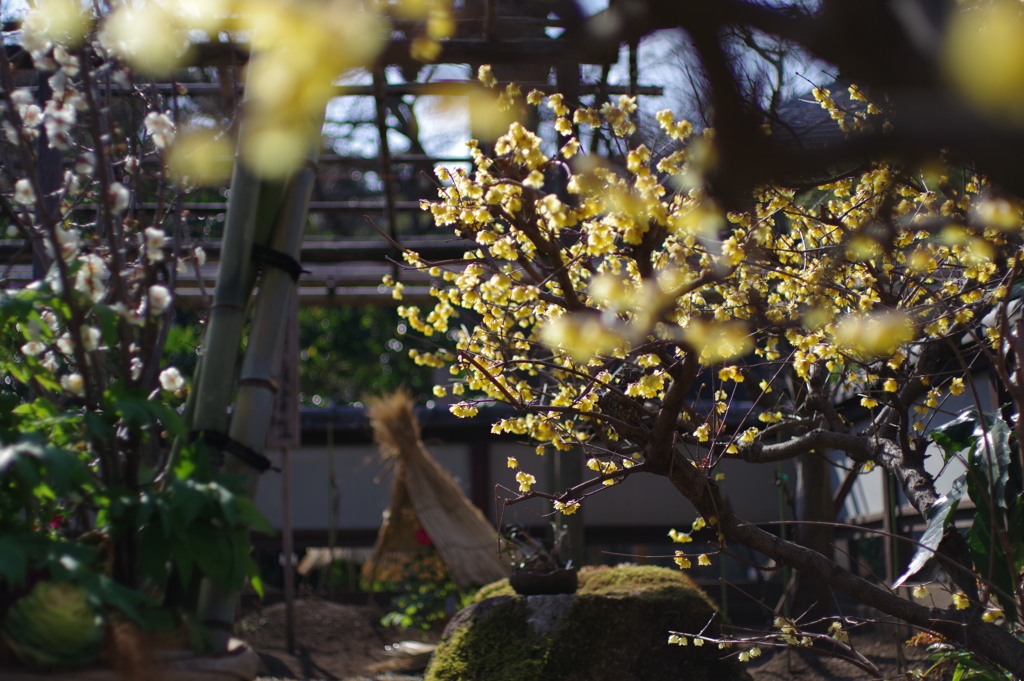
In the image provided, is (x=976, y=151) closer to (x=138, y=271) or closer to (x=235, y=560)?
(x=235, y=560)

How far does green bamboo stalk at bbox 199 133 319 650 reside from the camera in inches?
47.9

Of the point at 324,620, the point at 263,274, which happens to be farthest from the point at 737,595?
the point at 263,274

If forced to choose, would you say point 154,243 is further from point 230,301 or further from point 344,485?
point 344,485

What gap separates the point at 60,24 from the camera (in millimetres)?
1382

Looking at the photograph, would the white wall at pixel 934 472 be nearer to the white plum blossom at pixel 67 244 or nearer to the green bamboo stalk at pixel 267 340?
the green bamboo stalk at pixel 267 340

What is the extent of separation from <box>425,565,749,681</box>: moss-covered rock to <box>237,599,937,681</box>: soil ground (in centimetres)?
94

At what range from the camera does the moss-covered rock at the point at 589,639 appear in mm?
3246

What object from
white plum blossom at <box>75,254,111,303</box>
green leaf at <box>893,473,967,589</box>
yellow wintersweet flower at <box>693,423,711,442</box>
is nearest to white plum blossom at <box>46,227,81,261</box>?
white plum blossom at <box>75,254,111,303</box>

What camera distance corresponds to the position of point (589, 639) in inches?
130

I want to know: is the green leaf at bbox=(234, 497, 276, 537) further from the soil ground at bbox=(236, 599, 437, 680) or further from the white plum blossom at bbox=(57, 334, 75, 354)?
the soil ground at bbox=(236, 599, 437, 680)

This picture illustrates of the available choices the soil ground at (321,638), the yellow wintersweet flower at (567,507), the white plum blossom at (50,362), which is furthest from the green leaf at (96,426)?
the soil ground at (321,638)

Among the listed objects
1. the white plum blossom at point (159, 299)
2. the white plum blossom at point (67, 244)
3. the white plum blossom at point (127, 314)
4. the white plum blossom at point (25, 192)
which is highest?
the white plum blossom at point (25, 192)

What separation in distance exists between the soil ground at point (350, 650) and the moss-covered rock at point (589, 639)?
3.08ft

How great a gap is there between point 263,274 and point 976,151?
106cm
